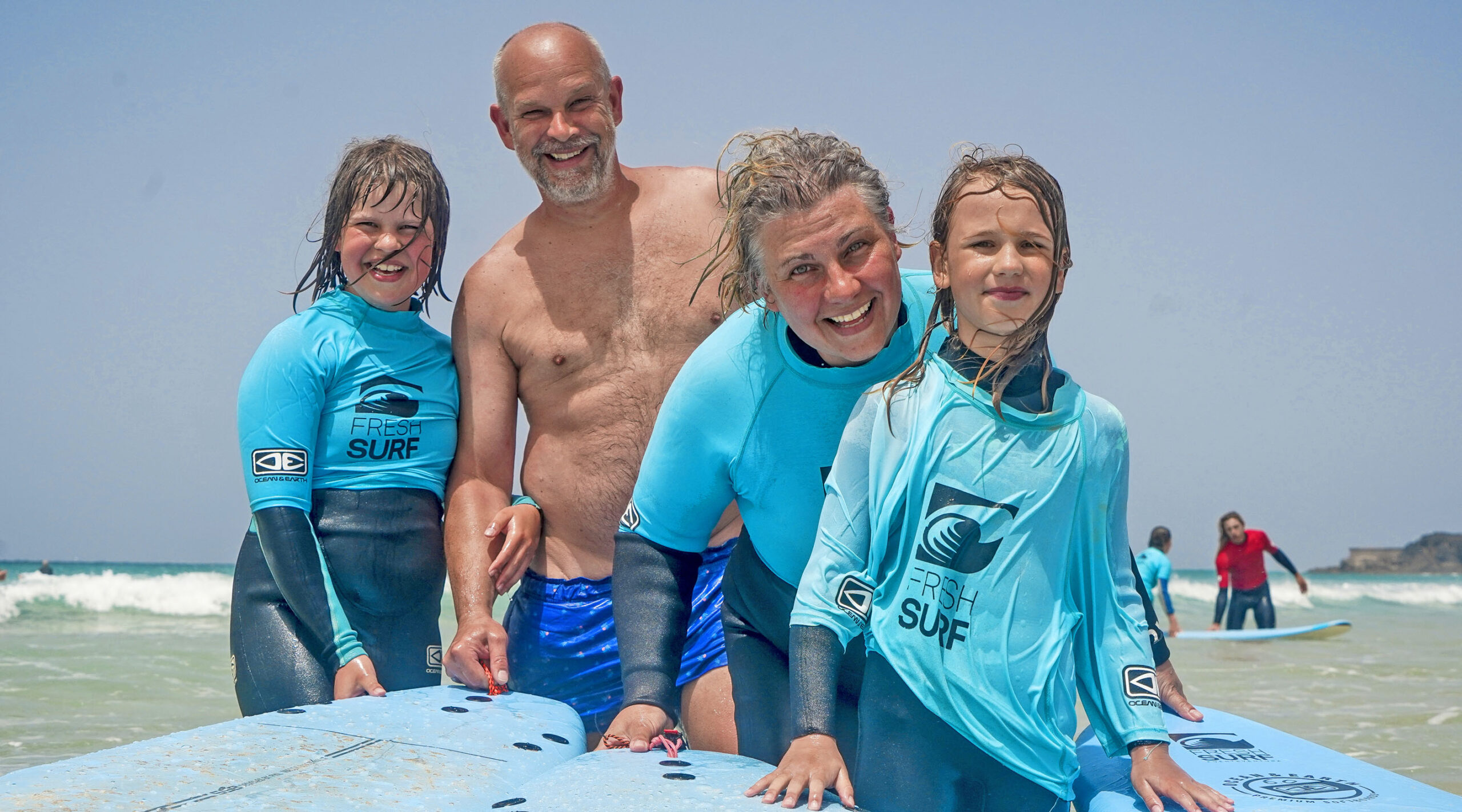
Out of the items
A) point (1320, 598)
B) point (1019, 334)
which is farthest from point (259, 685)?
point (1320, 598)

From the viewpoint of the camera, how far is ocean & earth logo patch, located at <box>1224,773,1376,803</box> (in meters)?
2.00

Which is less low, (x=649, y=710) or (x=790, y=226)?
(x=790, y=226)

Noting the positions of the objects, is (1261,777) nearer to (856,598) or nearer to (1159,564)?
(856,598)

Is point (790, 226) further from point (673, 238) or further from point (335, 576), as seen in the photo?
point (335, 576)

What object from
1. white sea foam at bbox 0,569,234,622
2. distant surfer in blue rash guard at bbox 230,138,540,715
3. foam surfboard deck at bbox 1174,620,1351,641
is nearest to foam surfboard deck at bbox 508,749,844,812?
distant surfer in blue rash guard at bbox 230,138,540,715

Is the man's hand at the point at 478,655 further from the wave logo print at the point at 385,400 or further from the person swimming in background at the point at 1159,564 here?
the person swimming in background at the point at 1159,564

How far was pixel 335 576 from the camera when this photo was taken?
9.94 feet

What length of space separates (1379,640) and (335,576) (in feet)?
48.8

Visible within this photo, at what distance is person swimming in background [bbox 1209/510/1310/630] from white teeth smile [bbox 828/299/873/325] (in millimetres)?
11578

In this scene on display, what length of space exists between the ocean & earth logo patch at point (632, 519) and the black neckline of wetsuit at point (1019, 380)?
854mm

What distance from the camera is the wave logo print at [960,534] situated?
190cm

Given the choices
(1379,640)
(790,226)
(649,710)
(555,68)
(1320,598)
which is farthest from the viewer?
(1320,598)

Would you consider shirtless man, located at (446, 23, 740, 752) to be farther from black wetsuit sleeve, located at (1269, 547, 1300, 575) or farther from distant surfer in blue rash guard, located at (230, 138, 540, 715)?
black wetsuit sleeve, located at (1269, 547, 1300, 575)

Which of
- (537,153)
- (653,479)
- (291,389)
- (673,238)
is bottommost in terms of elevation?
(653,479)
